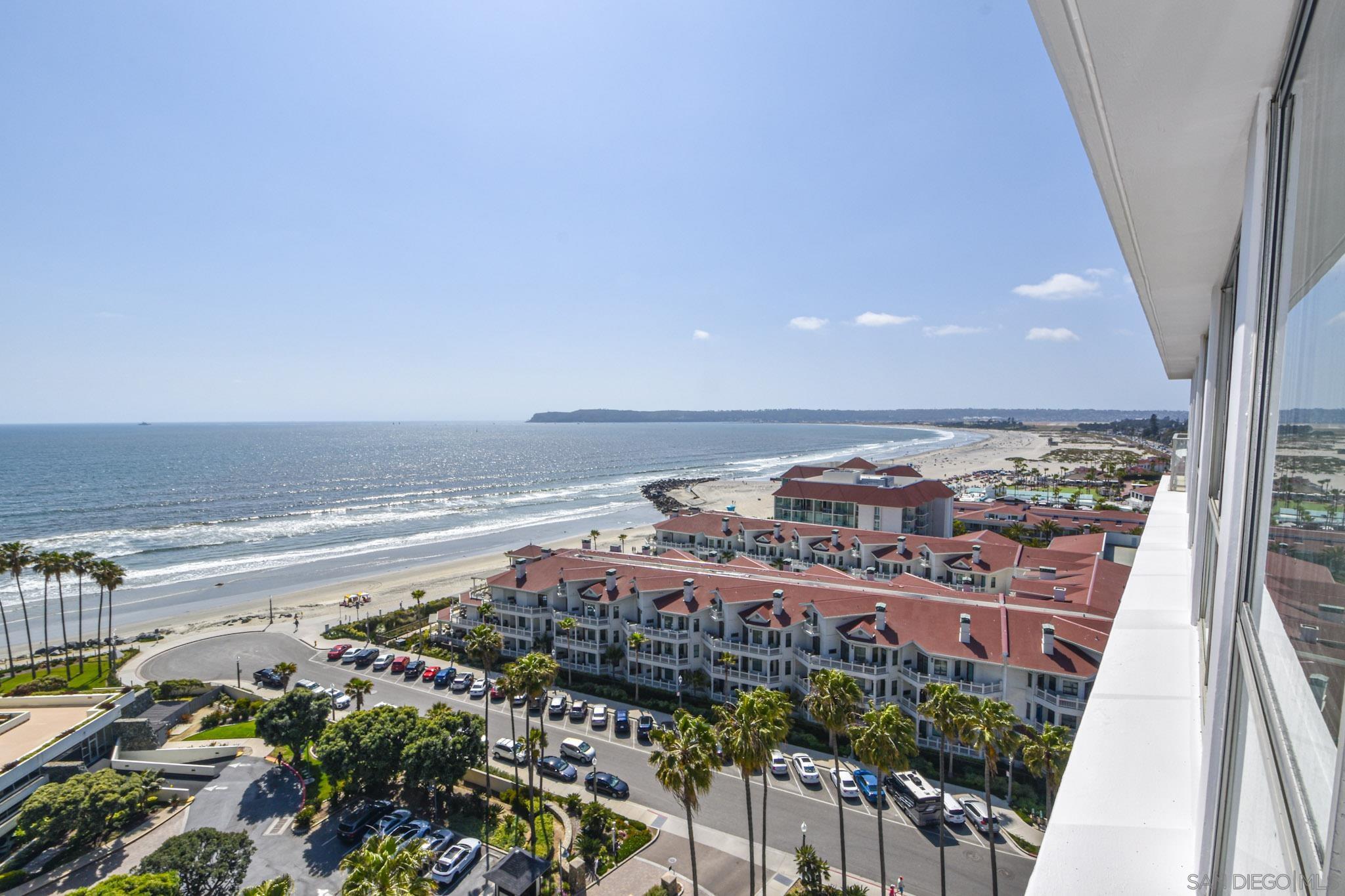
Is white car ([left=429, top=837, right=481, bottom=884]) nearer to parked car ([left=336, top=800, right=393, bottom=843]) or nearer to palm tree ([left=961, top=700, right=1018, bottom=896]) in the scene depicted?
parked car ([left=336, top=800, right=393, bottom=843])

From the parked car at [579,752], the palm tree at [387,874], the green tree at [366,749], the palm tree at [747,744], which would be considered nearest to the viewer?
the palm tree at [387,874]

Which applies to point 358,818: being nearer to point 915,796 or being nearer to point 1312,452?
point 915,796

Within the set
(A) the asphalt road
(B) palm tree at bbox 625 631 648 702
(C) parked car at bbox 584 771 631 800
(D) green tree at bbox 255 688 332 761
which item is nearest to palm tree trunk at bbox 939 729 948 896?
(A) the asphalt road

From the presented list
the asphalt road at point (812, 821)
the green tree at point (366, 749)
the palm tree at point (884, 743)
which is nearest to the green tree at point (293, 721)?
the green tree at point (366, 749)

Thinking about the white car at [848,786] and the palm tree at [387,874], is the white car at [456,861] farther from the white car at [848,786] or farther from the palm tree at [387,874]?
the white car at [848,786]

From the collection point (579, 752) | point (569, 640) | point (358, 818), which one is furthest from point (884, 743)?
point (569, 640)

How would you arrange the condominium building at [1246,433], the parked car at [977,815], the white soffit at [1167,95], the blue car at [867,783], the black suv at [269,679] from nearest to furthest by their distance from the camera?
the condominium building at [1246,433]
the white soffit at [1167,95]
the parked car at [977,815]
the blue car at [867,783]
the black suv at [269,679]
